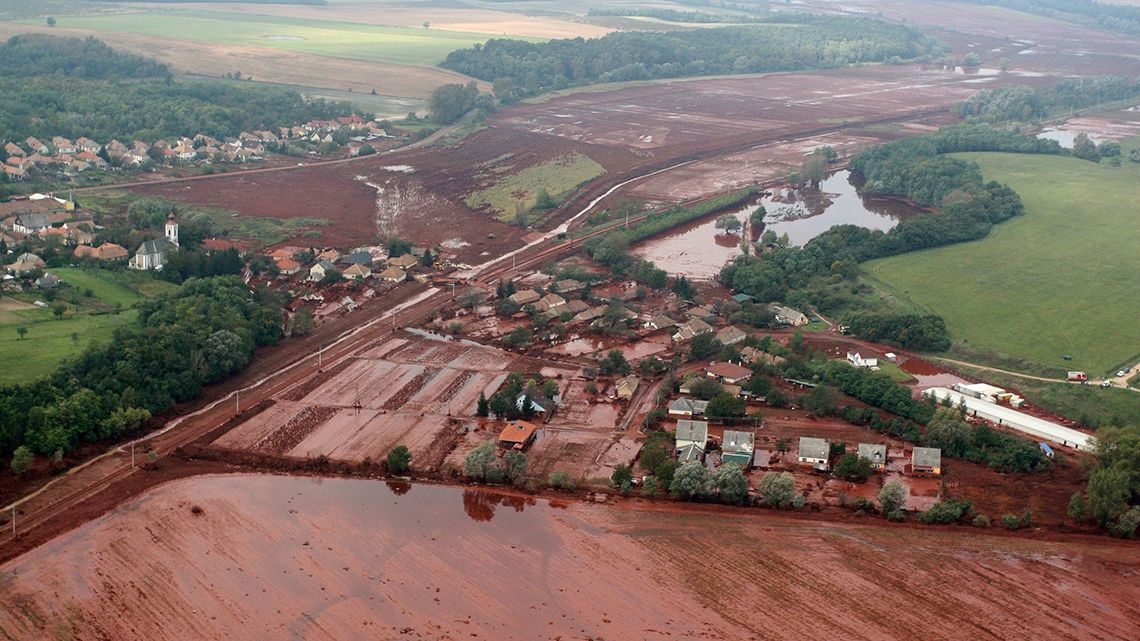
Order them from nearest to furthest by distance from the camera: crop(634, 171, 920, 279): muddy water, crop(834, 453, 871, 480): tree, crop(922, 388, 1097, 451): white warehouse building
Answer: crop(834, 453, 871, 480): tree → crop(922, 388, 1097, 451): white warehouse building → crop(634, 171, 920, 279): muddy water

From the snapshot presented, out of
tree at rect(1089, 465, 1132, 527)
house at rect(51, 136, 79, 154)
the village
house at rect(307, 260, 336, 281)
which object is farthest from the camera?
house at rect(51, 136, 79, 154)

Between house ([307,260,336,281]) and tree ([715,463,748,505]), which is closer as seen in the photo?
tree ([715,463,748,505])

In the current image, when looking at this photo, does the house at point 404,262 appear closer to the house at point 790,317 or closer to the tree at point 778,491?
the house at point 790,317

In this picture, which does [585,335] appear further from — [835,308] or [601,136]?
[601,136]

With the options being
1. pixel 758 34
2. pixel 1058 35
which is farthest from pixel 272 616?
pixel 1058 35

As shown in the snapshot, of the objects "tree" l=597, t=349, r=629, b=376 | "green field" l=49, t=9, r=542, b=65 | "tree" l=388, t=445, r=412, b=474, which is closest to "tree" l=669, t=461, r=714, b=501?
"tree" l=388, t=445, r=412, b=474

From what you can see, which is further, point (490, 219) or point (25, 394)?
point (490, 219)

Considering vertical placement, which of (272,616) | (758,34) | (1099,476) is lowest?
(272,616)

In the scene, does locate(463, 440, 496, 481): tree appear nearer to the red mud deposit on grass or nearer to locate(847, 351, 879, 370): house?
the red mud deposit on grass
